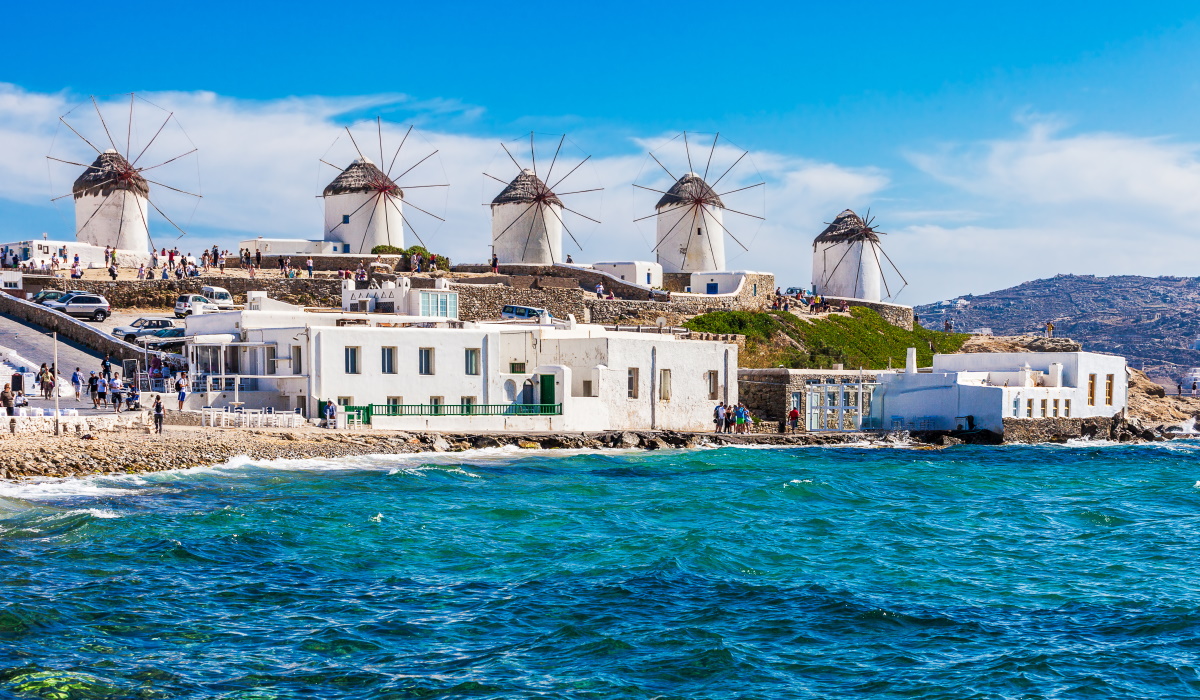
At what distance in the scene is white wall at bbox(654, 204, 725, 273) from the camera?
72188 millimetres

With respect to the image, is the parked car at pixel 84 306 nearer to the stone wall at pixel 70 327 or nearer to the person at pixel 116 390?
the stone wall at pixel 70 327

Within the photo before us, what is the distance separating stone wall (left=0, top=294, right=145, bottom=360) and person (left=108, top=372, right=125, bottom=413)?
3314 millimetres

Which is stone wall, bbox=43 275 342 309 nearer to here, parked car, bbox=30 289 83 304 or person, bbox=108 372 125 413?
parked car, bbox=30 289 83 304

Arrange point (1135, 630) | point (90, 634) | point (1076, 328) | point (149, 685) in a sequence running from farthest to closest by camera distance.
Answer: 1. point (1076, 328)
2. point (1135, 630)
3. point (90, 634)
4. point (149, 685)

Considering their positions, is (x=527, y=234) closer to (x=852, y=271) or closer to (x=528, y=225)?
(x=528, y=225)

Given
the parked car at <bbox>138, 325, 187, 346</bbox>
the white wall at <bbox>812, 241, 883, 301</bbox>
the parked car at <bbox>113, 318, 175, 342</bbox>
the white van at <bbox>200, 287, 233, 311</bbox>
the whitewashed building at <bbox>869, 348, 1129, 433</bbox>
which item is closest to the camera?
the parked car at <bbox>138, 325, 187, 346</bbox>

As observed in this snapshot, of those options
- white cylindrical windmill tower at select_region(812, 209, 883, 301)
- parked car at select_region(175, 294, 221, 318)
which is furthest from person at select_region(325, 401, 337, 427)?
white cylindrical windmill tower at select_region(812, 209, 883, 301)

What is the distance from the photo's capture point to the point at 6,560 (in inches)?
688

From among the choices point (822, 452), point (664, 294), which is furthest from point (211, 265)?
point (822, 452)

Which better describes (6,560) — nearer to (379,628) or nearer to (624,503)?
(379,628)

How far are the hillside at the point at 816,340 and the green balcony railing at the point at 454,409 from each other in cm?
1790

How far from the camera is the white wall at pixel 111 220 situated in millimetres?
60250

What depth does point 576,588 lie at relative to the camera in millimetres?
17453

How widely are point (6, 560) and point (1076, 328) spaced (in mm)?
182047
